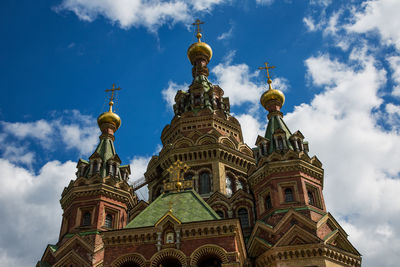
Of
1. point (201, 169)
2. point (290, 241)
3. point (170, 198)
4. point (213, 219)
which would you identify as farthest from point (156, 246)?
point (201, 169)

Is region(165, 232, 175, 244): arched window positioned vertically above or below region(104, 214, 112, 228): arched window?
below

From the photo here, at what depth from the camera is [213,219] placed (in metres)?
18.1

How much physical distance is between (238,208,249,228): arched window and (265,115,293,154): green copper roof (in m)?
4.00

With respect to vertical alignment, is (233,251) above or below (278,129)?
below

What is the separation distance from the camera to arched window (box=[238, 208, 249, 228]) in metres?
26.7

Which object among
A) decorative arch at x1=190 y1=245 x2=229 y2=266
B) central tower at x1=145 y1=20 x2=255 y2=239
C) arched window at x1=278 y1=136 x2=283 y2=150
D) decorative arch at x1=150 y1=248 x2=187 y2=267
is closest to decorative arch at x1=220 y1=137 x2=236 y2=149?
central tower at x1=145 y1=20 x2=255 y2=239

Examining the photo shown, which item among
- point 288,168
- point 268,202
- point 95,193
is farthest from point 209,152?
point 95,193

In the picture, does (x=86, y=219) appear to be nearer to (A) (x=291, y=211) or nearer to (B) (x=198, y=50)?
(A) (x=291, y=211)

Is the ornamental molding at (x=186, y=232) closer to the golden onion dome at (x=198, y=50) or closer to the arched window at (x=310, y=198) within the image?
the arched window at (x=310, y=198)

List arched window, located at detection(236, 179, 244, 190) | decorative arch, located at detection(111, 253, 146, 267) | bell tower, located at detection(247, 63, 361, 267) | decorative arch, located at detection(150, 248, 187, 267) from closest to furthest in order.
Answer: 1. decorative arch, located at detection(150, 248, 187, 267)
2. decorative arch, located at detection(111, 253, 146, 267)
3. bell tower, located at detection(247, 63, 361, 267)
4. arched window, located at detection(236, 179, 244, 190)

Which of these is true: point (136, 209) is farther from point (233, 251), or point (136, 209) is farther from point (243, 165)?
point (233, 251)

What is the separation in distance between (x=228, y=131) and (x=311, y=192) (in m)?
10.1

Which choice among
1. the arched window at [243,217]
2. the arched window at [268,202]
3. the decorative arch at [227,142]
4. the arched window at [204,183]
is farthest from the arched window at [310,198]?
the decorative arch at [227,142]

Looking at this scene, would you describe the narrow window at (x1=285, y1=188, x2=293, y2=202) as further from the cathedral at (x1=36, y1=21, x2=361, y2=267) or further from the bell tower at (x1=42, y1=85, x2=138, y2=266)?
the bell tower at (x1=42, y1=85, x2=138, y2=266)
